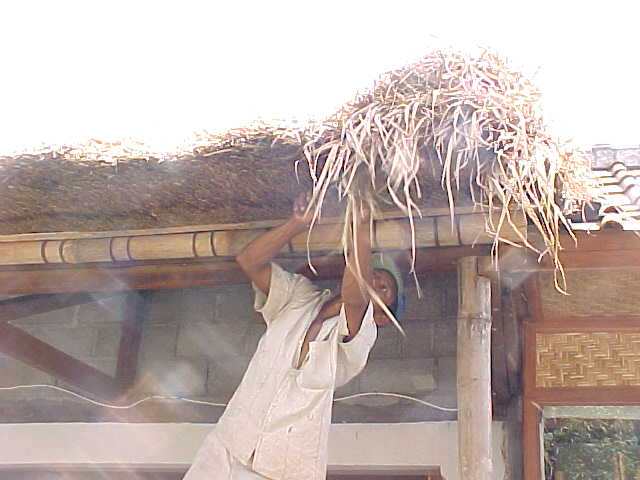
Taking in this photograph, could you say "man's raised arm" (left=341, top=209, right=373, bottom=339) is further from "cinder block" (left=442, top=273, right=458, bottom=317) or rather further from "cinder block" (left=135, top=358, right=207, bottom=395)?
"cinder block" (left=135, top=358, right=207, bottom=395)

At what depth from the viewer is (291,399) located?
2.33m

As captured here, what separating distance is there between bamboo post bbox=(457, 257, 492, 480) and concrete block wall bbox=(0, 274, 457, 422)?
74 cm

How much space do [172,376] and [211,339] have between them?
23 cm

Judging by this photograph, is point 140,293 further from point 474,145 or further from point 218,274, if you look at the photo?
point 474,145

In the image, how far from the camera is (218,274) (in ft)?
9.18

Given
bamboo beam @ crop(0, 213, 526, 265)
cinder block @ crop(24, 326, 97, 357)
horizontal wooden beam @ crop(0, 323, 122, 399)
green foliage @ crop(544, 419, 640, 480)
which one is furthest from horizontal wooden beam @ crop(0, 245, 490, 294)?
green foliage @ crop(544, 419, 640, 480)

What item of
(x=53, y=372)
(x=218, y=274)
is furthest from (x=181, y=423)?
(x=218, y=274)

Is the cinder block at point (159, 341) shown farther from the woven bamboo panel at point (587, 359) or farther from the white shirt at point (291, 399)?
the woven bamboo panel at point (587, 359)

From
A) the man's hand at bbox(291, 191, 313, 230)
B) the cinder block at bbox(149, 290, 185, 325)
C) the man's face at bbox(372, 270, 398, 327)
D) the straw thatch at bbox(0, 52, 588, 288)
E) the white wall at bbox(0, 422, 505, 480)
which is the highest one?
the straw thatch at bbox(0, 52, 588, 288)

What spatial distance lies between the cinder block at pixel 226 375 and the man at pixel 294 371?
0.90 metres

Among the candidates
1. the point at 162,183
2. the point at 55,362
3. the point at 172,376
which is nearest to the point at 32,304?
the point at 55,362

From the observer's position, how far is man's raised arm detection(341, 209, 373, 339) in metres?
2.18

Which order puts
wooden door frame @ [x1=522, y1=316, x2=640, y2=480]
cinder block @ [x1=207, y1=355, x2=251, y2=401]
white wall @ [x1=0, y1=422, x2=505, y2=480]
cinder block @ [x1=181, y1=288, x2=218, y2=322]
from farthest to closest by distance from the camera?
cinder block @ [x1=181, y1=288, x2=218, y2=322], cinder block @ [x1=207, y1=355, x2=251, y2=401], white wall @ [x1=0, y1=422, x2=505, y2=480], wooden door frame @ [x1=522, y1=316, x2=640, y2=480]

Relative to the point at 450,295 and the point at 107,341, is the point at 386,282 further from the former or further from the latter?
the point at 107,341
